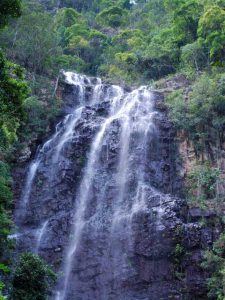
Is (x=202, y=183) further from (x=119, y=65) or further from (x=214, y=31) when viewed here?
(x=119, y=65)

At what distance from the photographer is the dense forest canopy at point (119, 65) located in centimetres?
1454

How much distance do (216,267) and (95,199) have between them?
723cm

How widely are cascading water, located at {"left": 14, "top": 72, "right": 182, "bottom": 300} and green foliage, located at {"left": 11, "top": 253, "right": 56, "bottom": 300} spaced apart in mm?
3406

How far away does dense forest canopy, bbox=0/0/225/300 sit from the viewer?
1454 centimetres

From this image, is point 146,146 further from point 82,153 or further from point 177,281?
point 177,281

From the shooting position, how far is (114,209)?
19.1 meters

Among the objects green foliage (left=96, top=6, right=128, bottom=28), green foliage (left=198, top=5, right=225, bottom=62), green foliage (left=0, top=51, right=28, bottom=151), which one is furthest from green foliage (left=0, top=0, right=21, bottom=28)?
green foliage (left=96, top=6, right=128, bottom=28)

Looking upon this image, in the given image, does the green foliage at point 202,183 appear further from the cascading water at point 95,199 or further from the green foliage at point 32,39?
the green foliage at point 32,39

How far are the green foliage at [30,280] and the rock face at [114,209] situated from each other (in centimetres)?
336

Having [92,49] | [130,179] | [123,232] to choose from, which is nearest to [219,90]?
[130,179]

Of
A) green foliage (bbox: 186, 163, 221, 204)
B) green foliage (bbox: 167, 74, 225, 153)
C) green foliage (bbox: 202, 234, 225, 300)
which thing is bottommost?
green foliage (bbox: 202, 234, 225, 300)

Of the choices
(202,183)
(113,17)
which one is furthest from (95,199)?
(113,17)

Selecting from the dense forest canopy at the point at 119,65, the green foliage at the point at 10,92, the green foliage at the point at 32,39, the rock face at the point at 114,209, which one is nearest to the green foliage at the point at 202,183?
the dense forest canopy at the point at 119,65

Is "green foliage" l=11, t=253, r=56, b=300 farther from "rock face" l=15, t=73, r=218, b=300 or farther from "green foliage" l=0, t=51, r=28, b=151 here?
"green foliage" l=0, t=51, r=28, b=151
